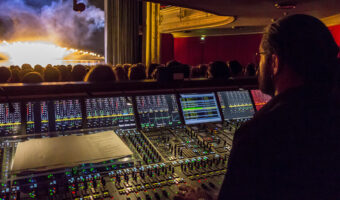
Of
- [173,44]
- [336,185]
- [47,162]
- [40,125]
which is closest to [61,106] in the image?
[40,125]

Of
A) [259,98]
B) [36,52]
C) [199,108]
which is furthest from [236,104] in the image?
[36,52]

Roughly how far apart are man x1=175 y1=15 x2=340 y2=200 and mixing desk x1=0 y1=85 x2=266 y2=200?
1.54 feet

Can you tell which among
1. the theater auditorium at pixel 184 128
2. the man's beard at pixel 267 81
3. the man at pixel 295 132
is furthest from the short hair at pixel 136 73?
the man at pixel 295 132

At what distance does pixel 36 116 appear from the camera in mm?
1601

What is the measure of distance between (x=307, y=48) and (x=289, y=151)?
0.37m

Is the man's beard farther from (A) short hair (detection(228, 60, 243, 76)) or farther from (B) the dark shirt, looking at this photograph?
(A) short hair (detection(228, 60, 243, 76))

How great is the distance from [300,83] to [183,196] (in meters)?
0.66

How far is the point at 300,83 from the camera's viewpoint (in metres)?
0.96

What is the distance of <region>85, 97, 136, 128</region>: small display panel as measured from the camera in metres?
1.75

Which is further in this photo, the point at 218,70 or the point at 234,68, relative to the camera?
the point at 234,68

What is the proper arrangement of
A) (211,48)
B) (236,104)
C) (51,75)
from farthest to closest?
(211,48), (236,104), (51,75)

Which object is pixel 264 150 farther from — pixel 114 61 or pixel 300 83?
pixel 114 61

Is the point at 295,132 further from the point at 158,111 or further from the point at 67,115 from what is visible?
the point at 67,115

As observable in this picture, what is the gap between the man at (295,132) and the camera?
0.87m
